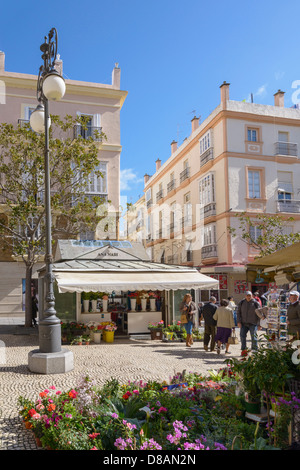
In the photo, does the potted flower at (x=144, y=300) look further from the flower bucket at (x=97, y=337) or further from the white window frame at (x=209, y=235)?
the white window frame at (x=209, y=235)

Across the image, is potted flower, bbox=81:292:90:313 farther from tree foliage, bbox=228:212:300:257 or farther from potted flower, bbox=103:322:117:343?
tree foliage, bbox=228:212:300:257

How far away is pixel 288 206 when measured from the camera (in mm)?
29078

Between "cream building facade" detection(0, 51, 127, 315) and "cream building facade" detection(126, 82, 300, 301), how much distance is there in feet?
24.3

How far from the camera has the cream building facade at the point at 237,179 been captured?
27.8m

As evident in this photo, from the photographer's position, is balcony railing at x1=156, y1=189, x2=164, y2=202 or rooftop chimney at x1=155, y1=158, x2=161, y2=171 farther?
rooftop chimney at x1=155, y1=158, x2=161, y2=171

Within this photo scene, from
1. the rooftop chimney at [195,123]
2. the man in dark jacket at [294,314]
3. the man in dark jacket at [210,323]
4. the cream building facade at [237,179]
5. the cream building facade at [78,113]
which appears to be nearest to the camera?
the man in dark jacket at [294,314]

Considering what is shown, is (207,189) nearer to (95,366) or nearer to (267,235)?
(267,235)

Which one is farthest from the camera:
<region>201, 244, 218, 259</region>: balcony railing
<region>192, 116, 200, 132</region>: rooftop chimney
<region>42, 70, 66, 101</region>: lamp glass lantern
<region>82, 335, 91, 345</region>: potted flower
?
<region>192, 116, 200, 132</region>: rooftop chimney

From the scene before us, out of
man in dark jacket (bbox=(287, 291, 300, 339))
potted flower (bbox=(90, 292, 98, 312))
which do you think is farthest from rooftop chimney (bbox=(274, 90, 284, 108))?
man in dark jacket (bbox=(287, 291, 300, 339))

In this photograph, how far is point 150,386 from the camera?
571 centimetres

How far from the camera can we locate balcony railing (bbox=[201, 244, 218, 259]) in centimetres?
2881

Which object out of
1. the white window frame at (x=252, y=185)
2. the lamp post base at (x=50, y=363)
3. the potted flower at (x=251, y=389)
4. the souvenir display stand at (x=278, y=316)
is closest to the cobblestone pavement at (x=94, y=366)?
the lamp post base at (x=50, y=363)

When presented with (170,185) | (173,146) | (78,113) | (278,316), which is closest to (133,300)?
(278,316)

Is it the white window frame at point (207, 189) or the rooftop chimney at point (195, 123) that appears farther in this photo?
the rooftop chimney at point (195, 123)
